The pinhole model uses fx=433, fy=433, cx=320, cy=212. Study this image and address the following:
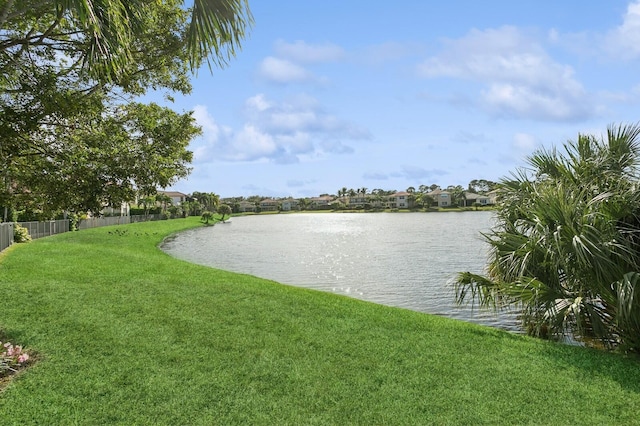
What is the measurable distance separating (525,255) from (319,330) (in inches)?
133

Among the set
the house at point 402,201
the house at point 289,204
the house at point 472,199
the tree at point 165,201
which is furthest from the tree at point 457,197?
the tree at point 165,201

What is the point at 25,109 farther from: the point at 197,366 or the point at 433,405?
the point at 433,405

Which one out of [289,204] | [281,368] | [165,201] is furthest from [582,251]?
[289,204]

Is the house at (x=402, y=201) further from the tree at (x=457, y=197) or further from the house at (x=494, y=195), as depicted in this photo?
the house at (x=494, y=195)

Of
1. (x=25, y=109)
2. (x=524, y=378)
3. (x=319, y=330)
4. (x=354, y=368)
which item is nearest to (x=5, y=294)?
(x=25, y=109)

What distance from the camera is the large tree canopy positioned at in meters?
4.34

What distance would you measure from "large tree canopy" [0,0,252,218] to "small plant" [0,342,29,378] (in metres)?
1.95

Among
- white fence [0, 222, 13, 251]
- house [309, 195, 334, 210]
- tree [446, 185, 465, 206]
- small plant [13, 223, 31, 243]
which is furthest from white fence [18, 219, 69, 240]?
house [309, 195, 334, 210]

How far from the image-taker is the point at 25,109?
511cm

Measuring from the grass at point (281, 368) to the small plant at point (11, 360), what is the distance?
17cm

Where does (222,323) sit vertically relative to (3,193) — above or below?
below

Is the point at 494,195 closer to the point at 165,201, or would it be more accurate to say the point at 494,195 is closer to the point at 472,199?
the point at 165,201

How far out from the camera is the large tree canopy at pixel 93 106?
4.34m

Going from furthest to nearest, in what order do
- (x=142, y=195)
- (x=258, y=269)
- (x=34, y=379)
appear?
1. (x=258, y=269)
2. (x=142, y=195)
3. (x=34, y=379)
